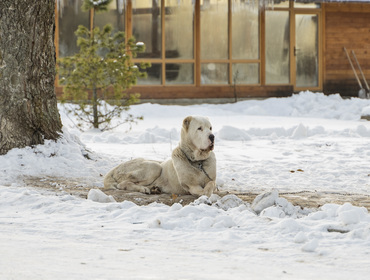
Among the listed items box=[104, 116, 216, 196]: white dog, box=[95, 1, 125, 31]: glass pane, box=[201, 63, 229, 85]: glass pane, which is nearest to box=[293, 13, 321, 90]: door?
box=[201, 63, 229, 85]: glass pane

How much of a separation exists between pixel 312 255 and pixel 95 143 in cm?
812

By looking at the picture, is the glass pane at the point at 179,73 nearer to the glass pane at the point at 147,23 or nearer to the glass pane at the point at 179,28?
the glass pane at the point at 179,28

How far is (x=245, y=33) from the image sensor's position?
20.5 meters

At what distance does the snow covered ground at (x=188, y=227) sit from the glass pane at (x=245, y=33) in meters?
→ 11.1

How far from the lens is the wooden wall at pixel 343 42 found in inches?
848

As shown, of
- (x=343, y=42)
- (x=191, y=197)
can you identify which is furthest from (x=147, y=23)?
(x=191, y=197)

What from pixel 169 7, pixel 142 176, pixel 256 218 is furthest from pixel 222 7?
pixel 256 218

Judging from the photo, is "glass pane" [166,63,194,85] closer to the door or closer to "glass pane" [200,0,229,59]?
"glass pane" [200,0,229,59]

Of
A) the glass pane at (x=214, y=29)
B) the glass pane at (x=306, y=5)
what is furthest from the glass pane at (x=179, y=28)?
the glass pane at (x=306, y=5)

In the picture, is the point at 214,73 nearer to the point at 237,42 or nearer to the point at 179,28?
the point at 237,42

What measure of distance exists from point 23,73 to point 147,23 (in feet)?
38.0

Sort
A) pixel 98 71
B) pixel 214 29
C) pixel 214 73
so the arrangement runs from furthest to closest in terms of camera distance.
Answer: pixel 214 73, pixel 214 29, pixel 98 71

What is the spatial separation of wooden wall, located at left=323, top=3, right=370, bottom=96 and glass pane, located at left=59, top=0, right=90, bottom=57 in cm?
778

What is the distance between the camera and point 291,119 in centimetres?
1642
